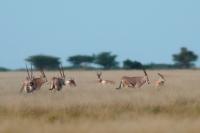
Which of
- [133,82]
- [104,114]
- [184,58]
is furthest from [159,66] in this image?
[104,114]

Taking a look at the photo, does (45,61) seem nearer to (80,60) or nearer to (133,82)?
(80,60)

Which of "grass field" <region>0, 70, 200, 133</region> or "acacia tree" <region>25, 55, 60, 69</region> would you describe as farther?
"acacia tree" <region>25, 55, 60, 69</region>

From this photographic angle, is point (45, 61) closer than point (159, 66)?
Yes

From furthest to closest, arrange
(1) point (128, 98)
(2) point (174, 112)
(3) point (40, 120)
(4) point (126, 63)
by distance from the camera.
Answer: (4) point (126, 63), (1) point (128, 98), (2) point (174, 112), (3) point (40, 120)

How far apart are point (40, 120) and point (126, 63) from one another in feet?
215

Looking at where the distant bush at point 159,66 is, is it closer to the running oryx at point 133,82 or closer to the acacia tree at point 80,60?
the acacia tree at point 80,60

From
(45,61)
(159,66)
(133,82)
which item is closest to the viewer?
(133,82)

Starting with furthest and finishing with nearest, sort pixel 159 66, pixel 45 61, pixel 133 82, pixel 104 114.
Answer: pixel 159 66, pixel 45 61, pixel 133 82, pixel 104 114

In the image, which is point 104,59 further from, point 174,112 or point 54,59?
point 174,112

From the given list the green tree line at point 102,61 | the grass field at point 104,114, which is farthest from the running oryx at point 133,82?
the green tree line at point 102,61

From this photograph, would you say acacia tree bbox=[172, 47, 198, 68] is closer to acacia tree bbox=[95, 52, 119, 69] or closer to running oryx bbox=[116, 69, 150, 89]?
acacia tree bbox=[95, 52, 119, 69]

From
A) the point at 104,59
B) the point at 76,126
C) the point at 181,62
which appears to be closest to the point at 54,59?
the point at 104,59

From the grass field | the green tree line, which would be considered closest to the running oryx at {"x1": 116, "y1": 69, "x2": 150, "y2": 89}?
the grass field

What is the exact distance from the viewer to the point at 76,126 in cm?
1429
